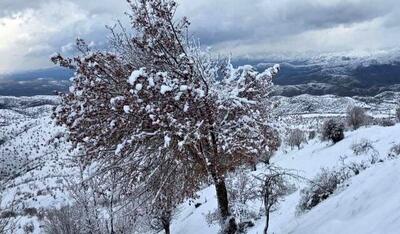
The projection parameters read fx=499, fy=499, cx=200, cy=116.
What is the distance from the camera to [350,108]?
1954 inches

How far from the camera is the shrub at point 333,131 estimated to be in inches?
1400

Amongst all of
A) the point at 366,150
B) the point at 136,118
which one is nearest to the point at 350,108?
the point at 366,150

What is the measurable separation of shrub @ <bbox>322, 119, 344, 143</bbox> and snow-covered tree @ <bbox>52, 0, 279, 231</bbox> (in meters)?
23.6

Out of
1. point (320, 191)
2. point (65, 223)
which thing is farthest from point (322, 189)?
point (65, 223)

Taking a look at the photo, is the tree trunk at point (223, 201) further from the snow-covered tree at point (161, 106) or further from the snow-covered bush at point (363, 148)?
the snow-covered bush at point (363, 148)

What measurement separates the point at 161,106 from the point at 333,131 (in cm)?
2678

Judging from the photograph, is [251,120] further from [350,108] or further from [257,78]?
[350,108]

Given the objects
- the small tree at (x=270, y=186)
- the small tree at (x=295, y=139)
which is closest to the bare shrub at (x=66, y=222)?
the small tree at (x=270, y=186)

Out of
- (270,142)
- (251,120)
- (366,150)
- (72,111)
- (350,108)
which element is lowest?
(350,108)

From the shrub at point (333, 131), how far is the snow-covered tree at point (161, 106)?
23562 mm

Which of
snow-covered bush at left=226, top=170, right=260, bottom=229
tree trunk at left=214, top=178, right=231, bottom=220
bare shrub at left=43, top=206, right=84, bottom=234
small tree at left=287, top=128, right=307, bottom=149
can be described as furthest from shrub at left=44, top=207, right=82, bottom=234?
small tree at left=287, top=128, right=307, bottom=149

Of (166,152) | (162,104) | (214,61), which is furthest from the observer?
(214,61)

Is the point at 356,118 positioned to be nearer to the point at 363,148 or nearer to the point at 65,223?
the point at 363,148

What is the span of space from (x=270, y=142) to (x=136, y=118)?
388cm
